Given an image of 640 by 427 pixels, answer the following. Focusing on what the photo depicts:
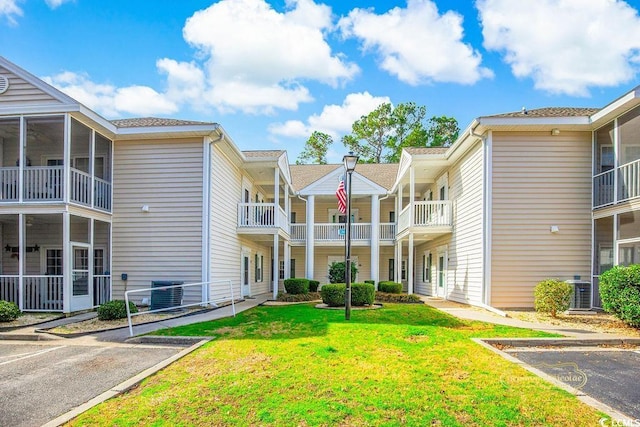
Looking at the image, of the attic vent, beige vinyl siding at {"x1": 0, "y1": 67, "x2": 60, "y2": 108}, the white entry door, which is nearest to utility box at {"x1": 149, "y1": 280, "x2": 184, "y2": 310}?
the white entry door

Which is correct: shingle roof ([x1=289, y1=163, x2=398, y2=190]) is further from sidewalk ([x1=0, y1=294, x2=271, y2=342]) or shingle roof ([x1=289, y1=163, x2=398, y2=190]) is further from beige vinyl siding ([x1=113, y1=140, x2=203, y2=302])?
sidewalk ([x1=0, y1=294, x2=271, y2=342])

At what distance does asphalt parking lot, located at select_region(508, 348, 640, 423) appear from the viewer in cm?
430

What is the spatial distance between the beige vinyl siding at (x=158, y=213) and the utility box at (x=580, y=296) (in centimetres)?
1086

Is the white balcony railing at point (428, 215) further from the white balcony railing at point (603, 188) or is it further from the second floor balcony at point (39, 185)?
the second floor balcony at point (39, 185)

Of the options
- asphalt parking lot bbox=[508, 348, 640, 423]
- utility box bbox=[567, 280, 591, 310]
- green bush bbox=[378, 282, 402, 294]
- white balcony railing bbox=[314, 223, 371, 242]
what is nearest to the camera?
asphalt parking lot bbox=[508, 348, 640, 423]

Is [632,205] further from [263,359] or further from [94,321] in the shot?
[94,321]

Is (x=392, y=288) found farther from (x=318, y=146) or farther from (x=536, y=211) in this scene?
(x=318, y=146)

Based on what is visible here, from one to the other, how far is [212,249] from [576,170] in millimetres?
11210

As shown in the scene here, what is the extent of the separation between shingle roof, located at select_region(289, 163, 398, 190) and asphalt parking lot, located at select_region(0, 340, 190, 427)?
14809mm

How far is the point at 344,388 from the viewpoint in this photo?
14.5 feet

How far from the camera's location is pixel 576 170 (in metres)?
11.6

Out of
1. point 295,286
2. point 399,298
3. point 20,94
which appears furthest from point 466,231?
point 20,94

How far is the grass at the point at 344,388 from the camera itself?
3.69m

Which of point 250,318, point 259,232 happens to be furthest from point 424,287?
point 250,318
